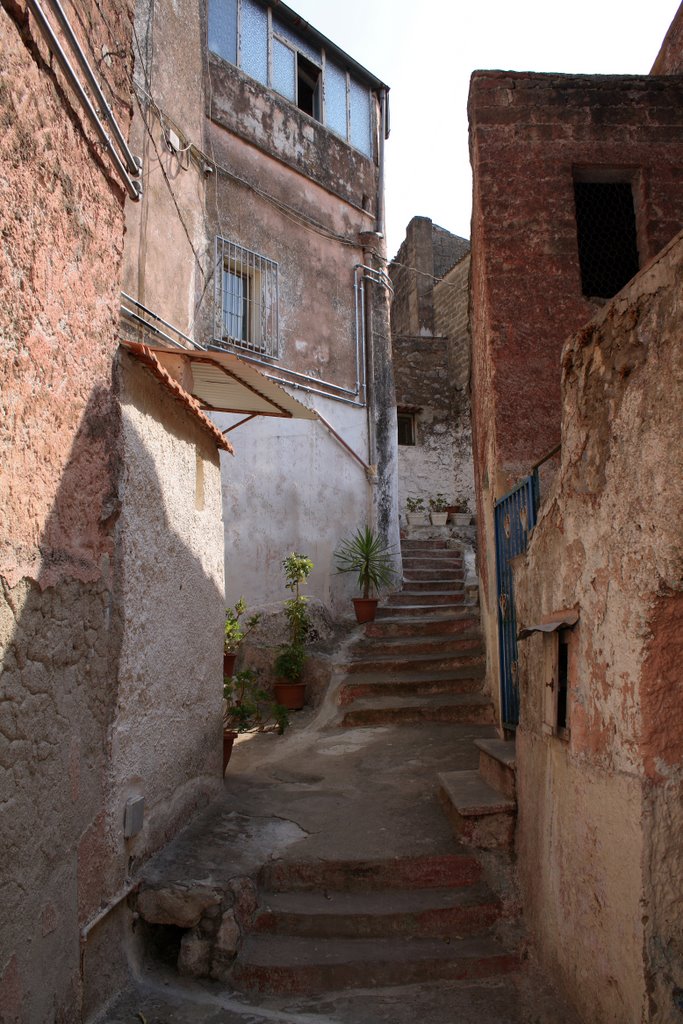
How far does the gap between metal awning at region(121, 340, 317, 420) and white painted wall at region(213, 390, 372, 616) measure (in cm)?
228

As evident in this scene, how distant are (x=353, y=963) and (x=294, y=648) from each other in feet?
17.3

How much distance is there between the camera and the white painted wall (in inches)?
382

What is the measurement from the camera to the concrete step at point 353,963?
3.57m

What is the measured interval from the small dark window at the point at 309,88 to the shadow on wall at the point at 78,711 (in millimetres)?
9579

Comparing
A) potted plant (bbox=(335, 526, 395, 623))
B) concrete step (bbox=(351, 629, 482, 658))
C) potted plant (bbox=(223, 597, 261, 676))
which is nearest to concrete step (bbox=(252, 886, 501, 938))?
potted plant (bbox=(223, 597, 261, 676))

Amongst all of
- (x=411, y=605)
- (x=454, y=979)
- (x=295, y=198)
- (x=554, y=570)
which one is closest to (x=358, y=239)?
(x=295, y=198)

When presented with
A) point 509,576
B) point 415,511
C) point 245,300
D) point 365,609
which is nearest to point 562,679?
point 509,576

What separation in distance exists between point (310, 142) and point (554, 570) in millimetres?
9944

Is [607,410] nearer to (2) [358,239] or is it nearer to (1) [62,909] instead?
(1) [62,909]

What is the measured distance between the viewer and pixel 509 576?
5.76m

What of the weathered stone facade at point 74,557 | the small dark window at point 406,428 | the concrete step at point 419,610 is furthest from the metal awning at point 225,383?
the small dark window at point 406,428

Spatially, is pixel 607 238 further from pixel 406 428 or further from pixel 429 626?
pixel 406 428

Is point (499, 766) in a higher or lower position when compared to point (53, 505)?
lower

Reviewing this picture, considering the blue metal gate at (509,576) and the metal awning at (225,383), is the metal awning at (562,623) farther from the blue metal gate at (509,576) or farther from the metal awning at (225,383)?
the metal awning at (225,383)
